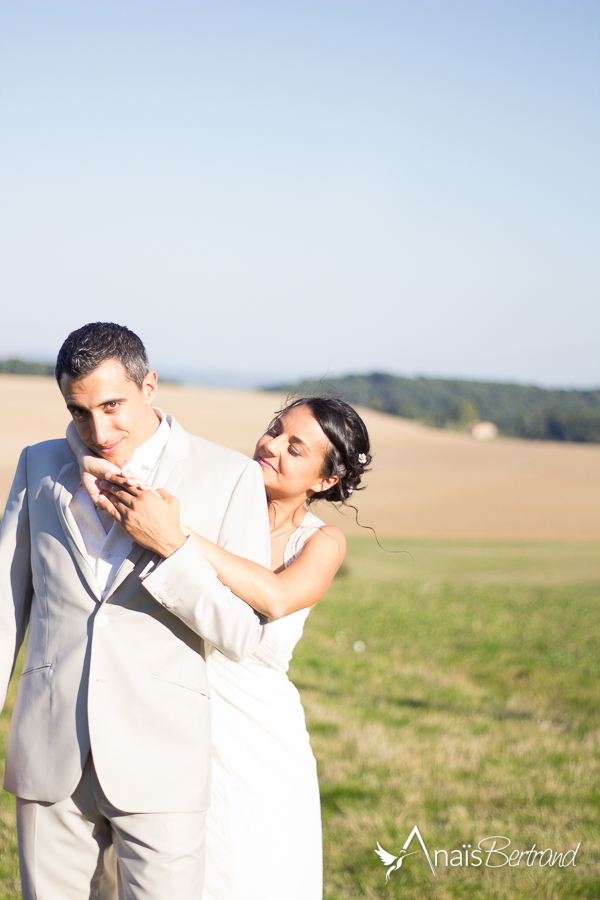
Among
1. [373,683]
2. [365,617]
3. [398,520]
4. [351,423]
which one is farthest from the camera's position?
[398,520]

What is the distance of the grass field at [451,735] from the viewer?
4715 millimetres

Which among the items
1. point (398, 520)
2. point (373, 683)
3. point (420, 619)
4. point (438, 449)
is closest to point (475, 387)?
point (438, 449)

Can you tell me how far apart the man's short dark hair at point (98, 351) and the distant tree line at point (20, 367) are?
1998 inches

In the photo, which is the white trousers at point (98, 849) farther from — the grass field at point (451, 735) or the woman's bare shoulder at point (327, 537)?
the woman's bare shoulder at point (327, 537)

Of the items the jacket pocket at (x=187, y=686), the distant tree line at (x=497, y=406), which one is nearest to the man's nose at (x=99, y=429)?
the jacket pocket at (x=187, y=686)

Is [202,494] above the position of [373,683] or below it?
above

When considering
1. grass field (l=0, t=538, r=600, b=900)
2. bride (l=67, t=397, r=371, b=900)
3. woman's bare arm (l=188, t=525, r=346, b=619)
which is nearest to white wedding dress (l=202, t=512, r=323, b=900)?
bride (l=67, t=397, r=371, b=900)

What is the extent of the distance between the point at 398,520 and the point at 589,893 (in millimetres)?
28608

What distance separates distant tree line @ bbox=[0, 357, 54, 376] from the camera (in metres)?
51.8

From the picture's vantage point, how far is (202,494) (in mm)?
2629

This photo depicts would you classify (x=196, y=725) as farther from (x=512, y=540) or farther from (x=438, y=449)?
(x=438, y=449)

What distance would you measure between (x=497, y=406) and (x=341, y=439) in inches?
2247

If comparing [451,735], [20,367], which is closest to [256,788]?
[451,735]

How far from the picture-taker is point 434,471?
146 ft
